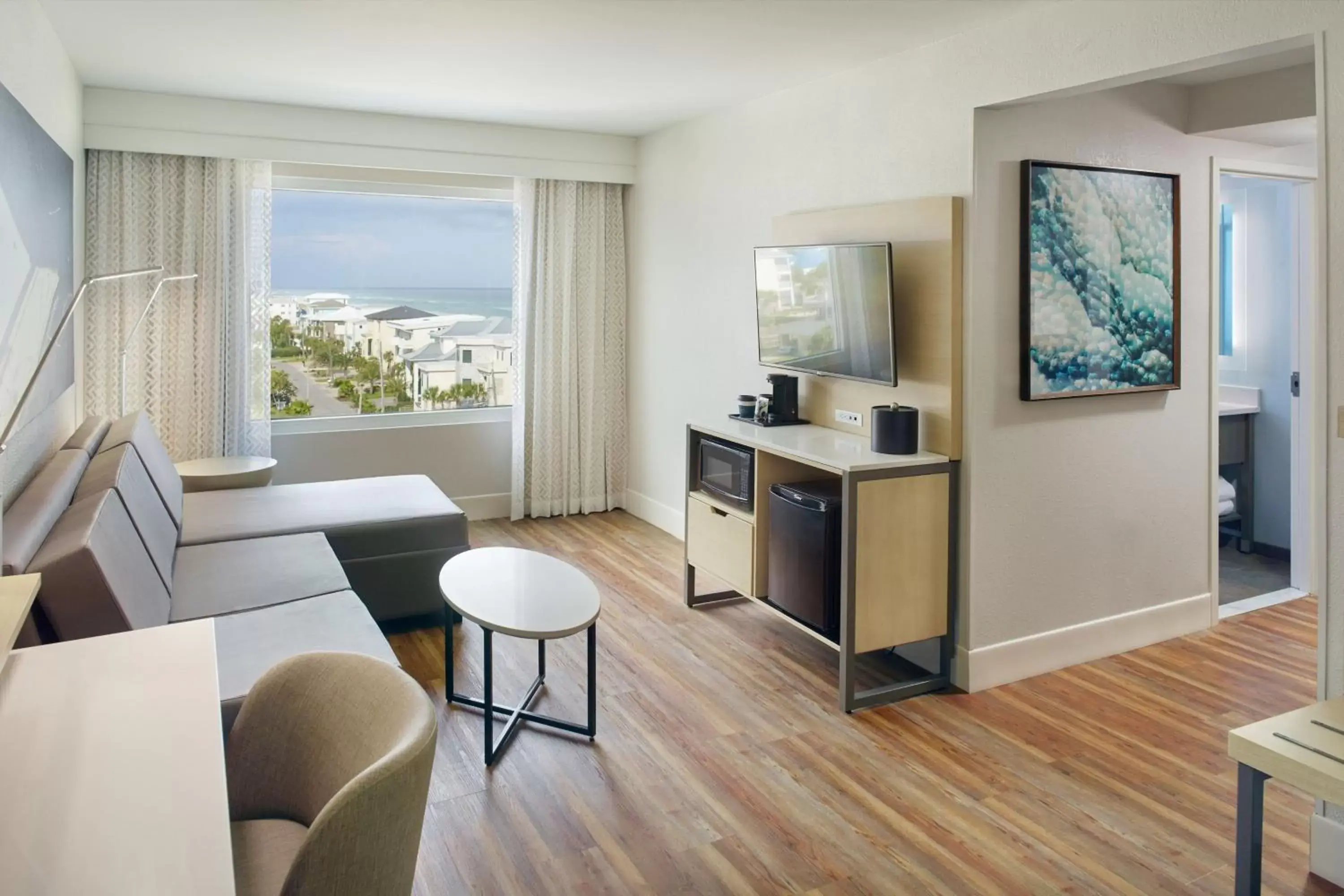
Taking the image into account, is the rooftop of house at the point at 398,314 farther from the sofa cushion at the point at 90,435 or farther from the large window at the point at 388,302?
the sofa cushion at the point at 90,435

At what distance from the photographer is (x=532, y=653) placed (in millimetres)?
3740

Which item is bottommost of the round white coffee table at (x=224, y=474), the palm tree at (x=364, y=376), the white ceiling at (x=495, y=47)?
the round white coffee table at (x=224, y=474)

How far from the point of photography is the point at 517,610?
2.83 metres

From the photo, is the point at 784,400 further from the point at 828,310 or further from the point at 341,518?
the point at 341,518

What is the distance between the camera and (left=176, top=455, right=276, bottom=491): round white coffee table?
4605 mm

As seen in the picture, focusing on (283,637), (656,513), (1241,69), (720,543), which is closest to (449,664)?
(283,637)

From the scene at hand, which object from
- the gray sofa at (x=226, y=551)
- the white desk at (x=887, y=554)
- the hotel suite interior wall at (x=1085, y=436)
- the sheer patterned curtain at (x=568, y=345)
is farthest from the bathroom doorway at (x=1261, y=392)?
the gray sofa at (x=226, y=551)

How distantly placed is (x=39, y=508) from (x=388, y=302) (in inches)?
136

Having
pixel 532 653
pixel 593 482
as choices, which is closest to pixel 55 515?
pixel 532 653

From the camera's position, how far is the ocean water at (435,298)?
563 cm

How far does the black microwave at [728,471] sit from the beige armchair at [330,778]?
2.36m

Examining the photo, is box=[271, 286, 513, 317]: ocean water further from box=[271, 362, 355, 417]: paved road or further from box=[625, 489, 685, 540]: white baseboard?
box=[625, 489, 685, 540]: white baseboard

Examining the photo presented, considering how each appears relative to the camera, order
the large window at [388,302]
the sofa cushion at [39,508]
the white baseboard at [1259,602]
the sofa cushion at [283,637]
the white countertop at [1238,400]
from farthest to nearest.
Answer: the large window at [388,302]
the white countertop at [1238,400]
the white baseboard at [1259,602]
the sofa cushion at [283,637]
the sofa cushion at [39,508]

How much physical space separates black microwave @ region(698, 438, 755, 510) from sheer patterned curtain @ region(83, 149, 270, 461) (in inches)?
106
